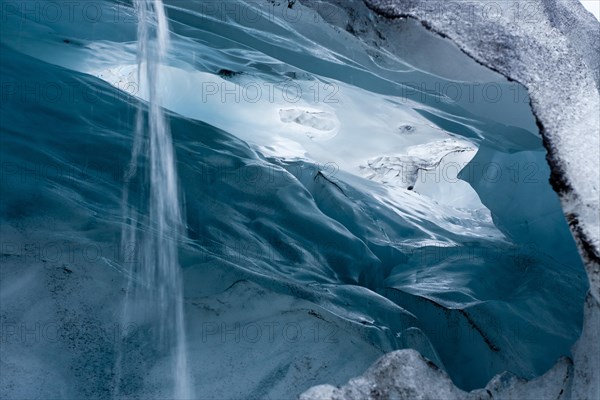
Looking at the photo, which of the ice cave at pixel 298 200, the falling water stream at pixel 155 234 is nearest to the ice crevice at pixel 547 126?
the ice cave at pixel 298 200

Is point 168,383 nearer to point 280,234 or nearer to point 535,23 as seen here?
point 280,234

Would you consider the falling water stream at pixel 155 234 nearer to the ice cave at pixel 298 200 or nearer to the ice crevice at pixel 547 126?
the ice cave at pixel 298 200

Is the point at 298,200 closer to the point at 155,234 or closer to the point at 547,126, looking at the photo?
the point at 155,234

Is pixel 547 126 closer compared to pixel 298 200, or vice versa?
pixel 547 126

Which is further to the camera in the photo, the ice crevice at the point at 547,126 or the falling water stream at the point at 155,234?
the falling water stream at the point at 155,234

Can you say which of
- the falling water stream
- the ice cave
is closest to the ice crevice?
the ice cave

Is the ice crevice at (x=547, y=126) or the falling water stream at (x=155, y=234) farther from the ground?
the ice crevice at (x=547, y=126)

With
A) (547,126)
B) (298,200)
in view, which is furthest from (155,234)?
(547,126)

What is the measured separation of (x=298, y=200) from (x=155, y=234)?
31.3 inches

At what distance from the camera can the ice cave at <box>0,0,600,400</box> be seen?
200 centimetres

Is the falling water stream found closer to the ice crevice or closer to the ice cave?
the ice cave

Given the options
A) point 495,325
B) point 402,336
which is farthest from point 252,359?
point 495,325

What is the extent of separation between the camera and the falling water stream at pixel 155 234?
278cm

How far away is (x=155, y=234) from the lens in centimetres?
308
